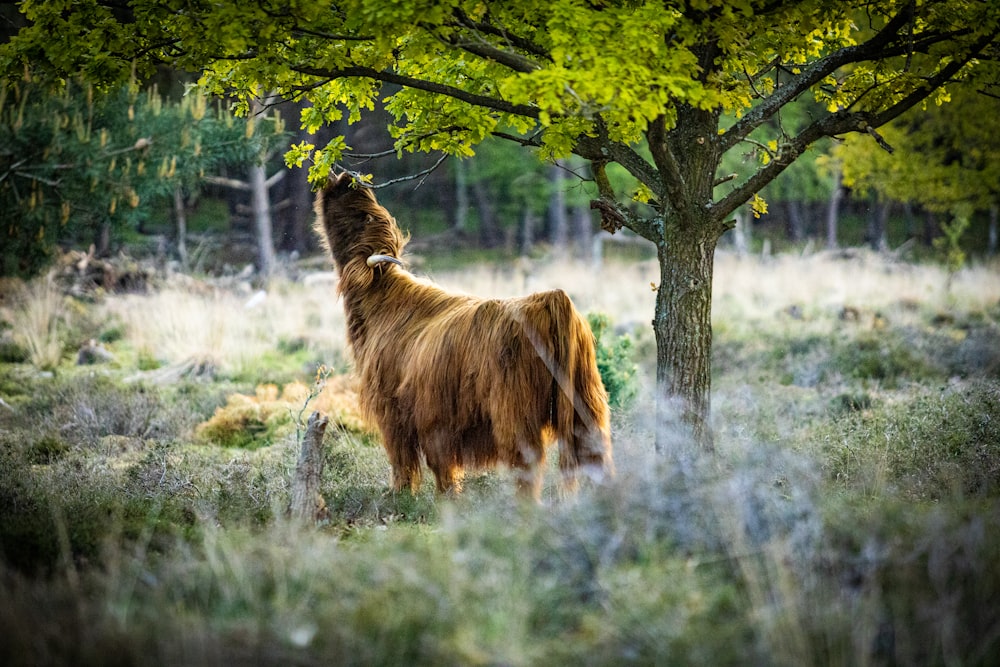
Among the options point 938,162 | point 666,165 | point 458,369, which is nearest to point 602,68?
point 666,165

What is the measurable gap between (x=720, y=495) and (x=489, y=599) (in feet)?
4.23

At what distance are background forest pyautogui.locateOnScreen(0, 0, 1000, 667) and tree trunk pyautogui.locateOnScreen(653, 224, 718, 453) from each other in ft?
0.73

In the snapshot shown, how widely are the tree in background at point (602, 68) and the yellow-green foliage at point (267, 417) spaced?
113 inches

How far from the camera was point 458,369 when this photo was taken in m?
5.34

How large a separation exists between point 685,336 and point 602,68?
213cm

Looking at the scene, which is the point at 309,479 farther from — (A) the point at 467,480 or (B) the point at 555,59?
(B) the point at 555,59

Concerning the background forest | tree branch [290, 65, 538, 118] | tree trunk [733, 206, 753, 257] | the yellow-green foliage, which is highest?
tree branch [290, 65, 538, 118]

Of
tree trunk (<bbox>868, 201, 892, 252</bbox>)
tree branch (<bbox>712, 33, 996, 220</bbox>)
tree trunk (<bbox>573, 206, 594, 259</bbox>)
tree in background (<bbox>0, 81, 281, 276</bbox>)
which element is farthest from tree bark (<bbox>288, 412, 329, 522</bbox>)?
tree trunk (<bbox>868, 201, 892, 252</bbox>)

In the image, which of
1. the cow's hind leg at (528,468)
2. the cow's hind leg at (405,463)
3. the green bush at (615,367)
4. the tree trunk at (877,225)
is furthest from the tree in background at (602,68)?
the tree trunk at (877,225)

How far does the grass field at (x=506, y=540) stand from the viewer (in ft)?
9.65

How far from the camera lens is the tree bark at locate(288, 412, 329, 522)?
16.1ft

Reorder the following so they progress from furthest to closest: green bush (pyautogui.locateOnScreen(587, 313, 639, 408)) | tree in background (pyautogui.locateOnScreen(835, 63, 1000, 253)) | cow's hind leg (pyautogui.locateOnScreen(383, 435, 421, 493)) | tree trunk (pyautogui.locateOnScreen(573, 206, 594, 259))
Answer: tree trunk (pyautogui.locateOnScreen(573, 206, 594, 259)) < tree in background (pyautogui.locateOnScreen(835, 63, 1000, 253)) < green bush (pyautogui.locateOnScreen(587, 313, 639, 408)) < cow's hind leg (pyautogui.locateOnScreen(383, 435, 421, 493))

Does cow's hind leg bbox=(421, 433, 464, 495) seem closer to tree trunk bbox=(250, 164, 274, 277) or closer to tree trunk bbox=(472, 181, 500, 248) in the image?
tree trunk bbox=(250, 164, 274, 277)

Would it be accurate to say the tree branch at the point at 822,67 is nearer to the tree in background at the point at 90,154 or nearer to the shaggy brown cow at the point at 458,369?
the shaggy brown cow at the point at 458,369
